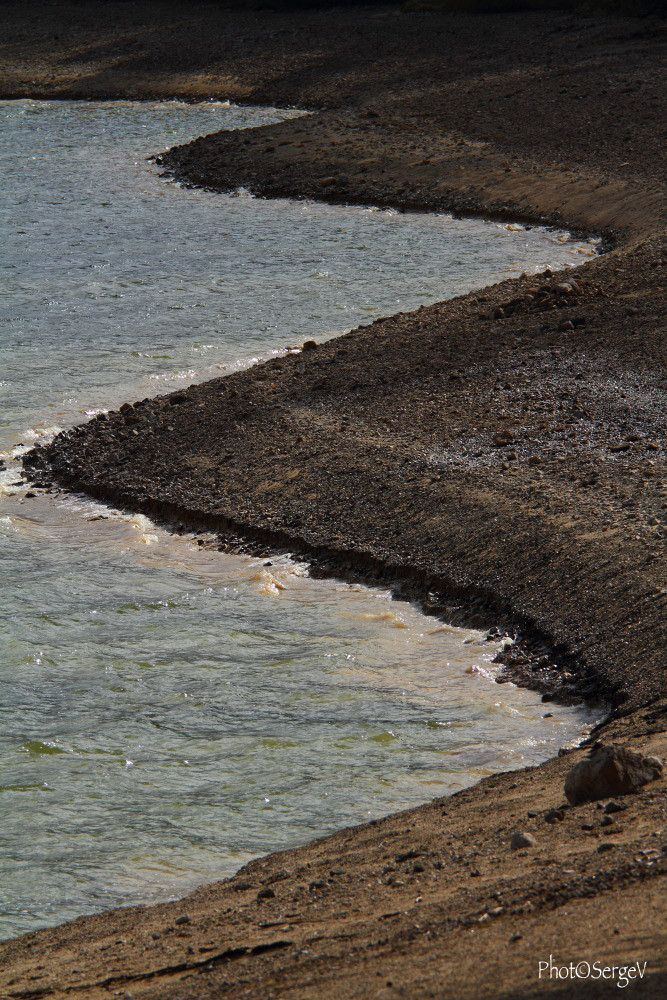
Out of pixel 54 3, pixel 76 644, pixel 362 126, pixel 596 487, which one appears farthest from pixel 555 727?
pixel 54 3

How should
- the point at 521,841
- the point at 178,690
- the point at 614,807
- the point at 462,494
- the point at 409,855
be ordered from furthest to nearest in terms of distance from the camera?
1. the point at 462,494
2. the point at 178,690
3. the point at 409,855
4. the point at 614,807
5. the point at 521,841

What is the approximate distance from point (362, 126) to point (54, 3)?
18.6m

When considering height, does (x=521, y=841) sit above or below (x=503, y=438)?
above

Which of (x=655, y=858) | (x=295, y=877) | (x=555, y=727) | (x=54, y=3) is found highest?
(x=54, y=3)

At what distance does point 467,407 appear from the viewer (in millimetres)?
10680

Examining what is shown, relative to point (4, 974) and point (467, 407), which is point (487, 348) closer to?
Answer: point (467, 407)

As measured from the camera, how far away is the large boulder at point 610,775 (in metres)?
5.12

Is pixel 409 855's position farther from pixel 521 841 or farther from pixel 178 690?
pixel 178 690

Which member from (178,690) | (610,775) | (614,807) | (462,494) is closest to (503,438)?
(462,494)

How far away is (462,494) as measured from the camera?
356 inches

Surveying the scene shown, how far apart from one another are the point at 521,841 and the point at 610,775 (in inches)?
21.0

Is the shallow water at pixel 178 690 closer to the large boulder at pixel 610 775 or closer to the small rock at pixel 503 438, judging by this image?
the large boulder at pixel 610 775

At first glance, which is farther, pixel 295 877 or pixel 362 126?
pixel 362 126

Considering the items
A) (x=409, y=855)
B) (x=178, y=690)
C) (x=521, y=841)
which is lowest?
(x=178, y=690)
